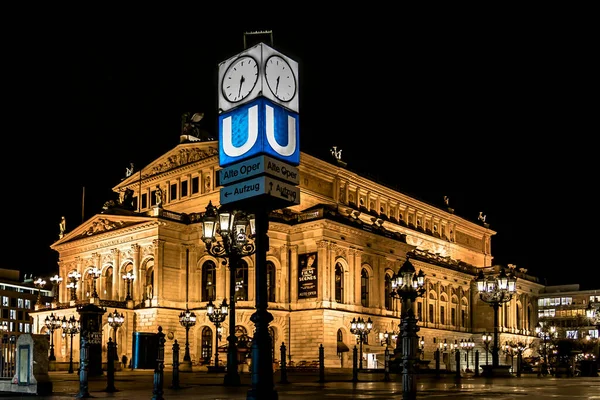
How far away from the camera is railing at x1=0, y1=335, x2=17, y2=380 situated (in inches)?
974

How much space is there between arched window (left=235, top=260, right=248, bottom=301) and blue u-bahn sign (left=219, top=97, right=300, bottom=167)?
2195 inches

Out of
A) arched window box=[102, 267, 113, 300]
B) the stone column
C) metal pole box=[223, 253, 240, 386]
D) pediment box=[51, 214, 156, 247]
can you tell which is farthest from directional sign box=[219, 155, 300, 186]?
arched window box=[102, 267, 113, 300]

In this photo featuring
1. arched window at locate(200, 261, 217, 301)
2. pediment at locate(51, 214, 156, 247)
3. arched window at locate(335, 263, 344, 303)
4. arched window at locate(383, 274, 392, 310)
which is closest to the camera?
arched window at locate(200, 261, 217, 301)

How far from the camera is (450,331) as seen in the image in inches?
3996

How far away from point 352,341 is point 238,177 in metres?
61.4

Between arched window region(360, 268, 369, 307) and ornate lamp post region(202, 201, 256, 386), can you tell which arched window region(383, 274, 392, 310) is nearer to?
arched window region(360, 268, 369, 307)

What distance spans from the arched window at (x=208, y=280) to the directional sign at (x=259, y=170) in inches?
2293

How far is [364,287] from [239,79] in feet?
215

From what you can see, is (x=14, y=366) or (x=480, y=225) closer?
(x=14, y=366)

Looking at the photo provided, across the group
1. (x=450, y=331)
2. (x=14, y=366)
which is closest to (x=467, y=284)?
(x=450, y=331)

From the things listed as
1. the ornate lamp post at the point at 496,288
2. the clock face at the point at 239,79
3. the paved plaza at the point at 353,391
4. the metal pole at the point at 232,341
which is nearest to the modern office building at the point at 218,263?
the paved plaza at the point at 353,391

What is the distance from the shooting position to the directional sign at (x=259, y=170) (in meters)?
15.8

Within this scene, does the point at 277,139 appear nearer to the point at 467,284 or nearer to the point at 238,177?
the point at 238,177

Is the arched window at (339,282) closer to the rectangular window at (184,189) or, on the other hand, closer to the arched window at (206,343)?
the arched window at (206,343)
